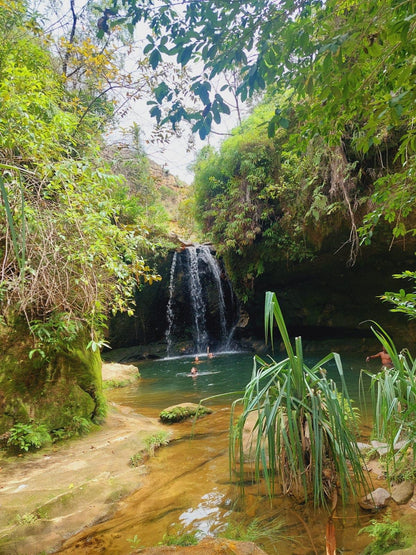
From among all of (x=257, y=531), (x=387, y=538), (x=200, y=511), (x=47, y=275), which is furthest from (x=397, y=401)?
(x=47, y=275)

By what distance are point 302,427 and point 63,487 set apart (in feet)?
6.70

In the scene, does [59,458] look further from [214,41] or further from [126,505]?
[214,41]

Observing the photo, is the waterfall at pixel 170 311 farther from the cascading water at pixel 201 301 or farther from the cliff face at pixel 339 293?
the cliff face at pixel 339 293

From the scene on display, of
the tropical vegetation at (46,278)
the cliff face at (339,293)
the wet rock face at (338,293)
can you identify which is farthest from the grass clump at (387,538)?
the wet rock face at (338,293)

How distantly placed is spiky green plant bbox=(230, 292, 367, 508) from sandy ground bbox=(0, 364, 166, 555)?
1321 mm

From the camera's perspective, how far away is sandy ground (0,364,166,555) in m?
2.22

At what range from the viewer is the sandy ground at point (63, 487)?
2.22m

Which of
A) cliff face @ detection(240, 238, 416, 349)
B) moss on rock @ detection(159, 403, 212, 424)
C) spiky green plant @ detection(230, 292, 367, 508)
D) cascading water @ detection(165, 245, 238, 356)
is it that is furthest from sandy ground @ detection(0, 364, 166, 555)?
cascading water @ detection(165, 245, 238, 356)

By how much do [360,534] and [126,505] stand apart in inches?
67.3

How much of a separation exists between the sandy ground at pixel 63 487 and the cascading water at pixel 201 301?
34.2 feet

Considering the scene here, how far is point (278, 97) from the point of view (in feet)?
32.2

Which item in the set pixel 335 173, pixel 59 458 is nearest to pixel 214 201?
pixel 335 173

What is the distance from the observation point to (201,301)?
14633mm

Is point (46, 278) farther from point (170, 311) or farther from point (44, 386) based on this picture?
point (170, 311)
